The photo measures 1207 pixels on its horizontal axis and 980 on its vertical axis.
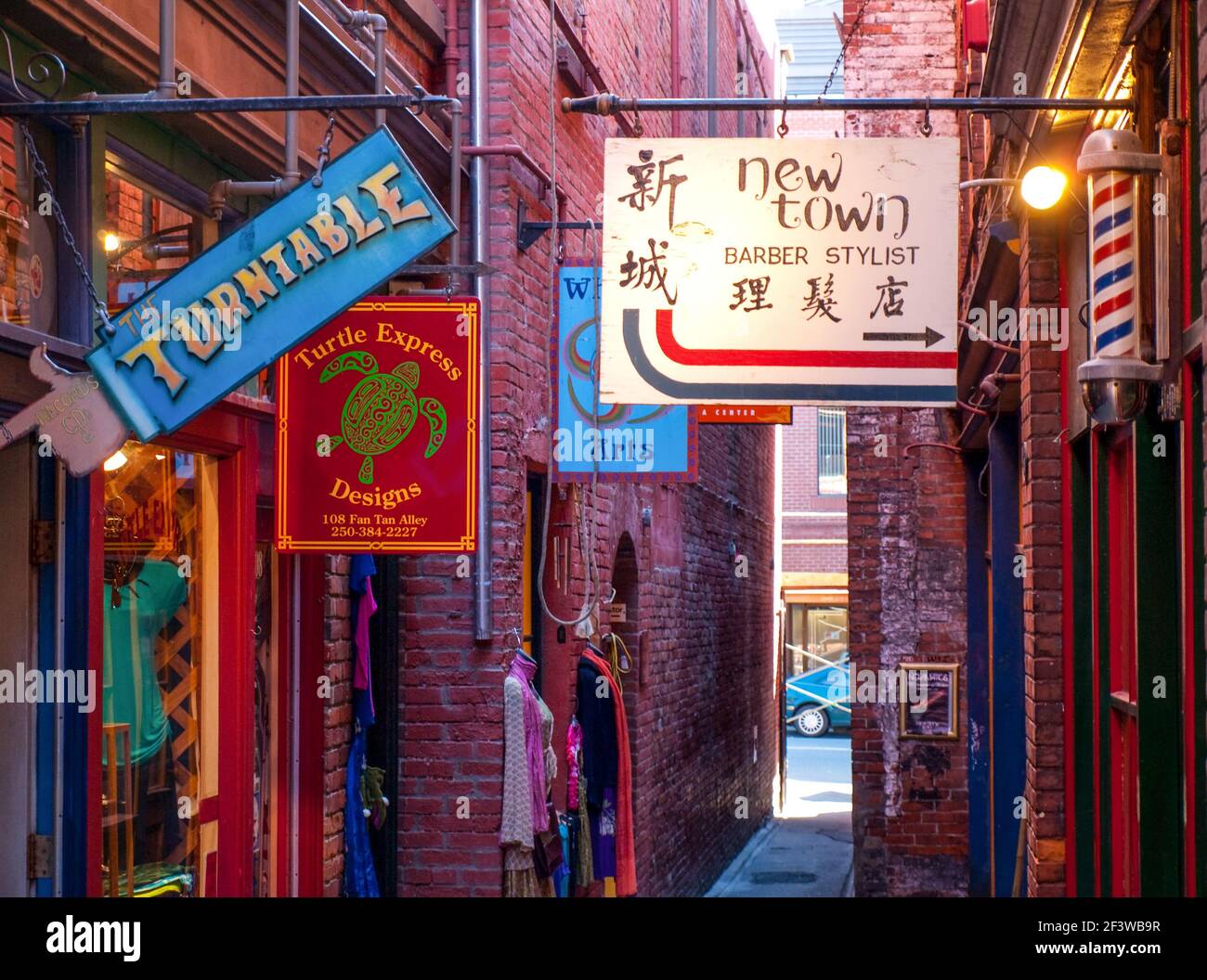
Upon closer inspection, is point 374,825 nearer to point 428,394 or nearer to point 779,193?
point 428,394

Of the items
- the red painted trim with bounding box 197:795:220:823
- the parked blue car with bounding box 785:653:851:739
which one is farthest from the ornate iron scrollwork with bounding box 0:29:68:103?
the parked blue car with bounding box 785:653:851:739

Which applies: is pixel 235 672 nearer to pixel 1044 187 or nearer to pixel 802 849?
pixel 1044 187

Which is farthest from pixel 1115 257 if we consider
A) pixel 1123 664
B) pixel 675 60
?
pixel 675 60

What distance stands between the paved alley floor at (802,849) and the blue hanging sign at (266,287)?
629cm

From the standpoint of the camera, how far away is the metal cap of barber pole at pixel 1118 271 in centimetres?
442

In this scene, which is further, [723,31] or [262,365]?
[723,31]

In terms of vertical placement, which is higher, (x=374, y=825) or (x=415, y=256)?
(x=415, y=256)

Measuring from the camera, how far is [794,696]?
33781 mm

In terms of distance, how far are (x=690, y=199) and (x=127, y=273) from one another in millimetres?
1972

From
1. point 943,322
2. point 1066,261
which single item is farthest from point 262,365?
point 1066,261

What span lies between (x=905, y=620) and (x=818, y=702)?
69.6ft

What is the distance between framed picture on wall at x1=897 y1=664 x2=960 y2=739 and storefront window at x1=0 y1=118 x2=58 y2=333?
8693 millimetres
